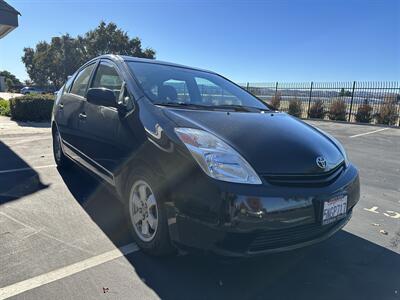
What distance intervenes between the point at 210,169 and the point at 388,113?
17924 mm

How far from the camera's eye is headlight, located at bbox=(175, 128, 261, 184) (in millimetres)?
2316

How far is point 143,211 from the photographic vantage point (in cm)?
290

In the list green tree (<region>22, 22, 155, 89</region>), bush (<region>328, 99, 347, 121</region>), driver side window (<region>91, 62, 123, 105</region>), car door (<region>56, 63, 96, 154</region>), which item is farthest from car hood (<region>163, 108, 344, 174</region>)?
green tree (<region>22, 22, 155, 89</region>)

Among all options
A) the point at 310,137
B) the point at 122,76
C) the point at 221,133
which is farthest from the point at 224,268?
the point at 122,76

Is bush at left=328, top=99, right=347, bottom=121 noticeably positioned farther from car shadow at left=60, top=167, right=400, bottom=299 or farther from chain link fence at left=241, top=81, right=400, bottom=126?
car shadow at left=60, top=167, right=400, bottom=299

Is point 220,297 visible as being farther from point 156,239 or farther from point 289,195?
point 289,195

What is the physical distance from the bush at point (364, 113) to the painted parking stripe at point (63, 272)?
58.6ft

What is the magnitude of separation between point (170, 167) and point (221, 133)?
1.49 feet

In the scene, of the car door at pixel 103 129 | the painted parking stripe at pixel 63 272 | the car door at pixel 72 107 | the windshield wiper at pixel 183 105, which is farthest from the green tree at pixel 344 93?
the painted parking stripe at pixel 63 272

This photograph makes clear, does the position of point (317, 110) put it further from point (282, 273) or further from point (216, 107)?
point (282, 273)

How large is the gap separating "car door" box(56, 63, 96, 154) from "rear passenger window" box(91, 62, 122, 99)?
26 centimetres

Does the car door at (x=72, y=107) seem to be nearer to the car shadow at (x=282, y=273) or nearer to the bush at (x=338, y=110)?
the car shadow at (x=282, y=273)

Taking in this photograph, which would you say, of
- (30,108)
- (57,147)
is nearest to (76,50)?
(30,108)

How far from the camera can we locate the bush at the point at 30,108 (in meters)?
12.4
